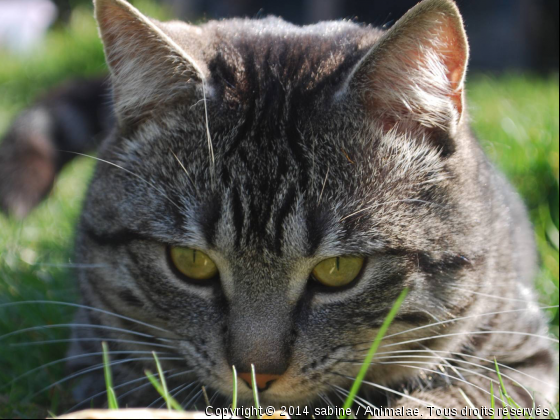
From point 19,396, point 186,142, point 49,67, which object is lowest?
point 19,396

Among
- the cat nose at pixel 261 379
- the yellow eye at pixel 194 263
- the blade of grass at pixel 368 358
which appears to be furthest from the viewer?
the yellow eye at pixel 194 263

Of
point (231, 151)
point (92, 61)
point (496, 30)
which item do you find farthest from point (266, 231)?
point (496, 30)

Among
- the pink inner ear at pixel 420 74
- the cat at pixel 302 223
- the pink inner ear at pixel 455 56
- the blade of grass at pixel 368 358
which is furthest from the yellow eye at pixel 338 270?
the pink inner ear at pixel 455 56

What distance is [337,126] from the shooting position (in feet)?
5.37

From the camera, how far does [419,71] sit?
5.31 ft

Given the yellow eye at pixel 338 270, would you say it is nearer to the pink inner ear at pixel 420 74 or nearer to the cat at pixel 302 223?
the cat at pixel 302 223

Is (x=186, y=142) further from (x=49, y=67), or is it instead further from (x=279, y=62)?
(x=49, y=67)

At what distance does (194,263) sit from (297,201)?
0.34 m

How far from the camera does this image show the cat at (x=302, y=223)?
1522mm

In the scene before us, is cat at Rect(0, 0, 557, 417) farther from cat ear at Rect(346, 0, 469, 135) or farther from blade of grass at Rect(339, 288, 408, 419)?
blade of grass at Rect(339, 288, 408, 419)

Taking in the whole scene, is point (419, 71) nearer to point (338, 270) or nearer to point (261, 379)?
point (338, 270)

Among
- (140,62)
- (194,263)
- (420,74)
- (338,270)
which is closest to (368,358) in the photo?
(338,270)

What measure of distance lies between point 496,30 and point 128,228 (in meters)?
7.82

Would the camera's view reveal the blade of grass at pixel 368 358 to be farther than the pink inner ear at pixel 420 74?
No
